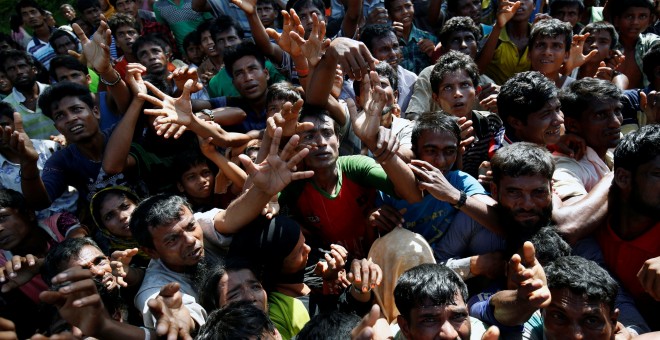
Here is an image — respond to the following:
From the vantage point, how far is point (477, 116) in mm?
4141

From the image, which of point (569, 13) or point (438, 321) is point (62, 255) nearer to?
point (438, 321)

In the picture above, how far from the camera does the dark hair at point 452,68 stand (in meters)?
4.32

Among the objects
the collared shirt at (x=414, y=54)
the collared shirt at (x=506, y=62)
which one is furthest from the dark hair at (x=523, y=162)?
the collared shirt at (x=414, y=54)

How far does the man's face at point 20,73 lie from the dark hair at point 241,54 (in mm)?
2311

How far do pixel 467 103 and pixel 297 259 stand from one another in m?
1.70

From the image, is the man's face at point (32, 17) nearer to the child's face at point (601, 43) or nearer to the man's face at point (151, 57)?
the man's face at point (151, 57)

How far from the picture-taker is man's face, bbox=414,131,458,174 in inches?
137

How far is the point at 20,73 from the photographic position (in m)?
6.14

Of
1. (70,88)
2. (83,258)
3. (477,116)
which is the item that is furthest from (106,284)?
(477,116)

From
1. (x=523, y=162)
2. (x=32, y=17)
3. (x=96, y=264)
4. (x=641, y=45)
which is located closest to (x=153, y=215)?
(x=96, y=264)

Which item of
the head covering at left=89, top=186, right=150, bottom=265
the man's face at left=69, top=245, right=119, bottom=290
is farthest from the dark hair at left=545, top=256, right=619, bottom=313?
the head covering at left=89, top=186, right=150, bottom=265

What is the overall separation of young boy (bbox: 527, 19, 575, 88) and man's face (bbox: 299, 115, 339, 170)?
2.20 metres

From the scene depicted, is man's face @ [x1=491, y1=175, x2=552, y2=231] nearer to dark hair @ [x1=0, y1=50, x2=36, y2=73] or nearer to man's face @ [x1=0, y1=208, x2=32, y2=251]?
man's face @ [x1=0, y1=208, x2=32, y2=251]

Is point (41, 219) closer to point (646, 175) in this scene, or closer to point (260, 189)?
point (260, 189)
